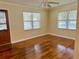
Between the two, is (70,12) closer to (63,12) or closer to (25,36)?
(63,12)

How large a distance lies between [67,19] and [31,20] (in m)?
2.49

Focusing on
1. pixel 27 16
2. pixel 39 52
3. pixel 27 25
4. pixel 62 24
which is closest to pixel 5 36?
pixel 27 25

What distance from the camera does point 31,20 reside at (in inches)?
223

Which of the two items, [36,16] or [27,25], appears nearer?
Answer: [27,25]

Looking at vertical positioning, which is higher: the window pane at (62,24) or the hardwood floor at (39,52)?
the window pane at (62,24)

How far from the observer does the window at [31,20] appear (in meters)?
5.32

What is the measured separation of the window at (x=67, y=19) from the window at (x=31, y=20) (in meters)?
1.66

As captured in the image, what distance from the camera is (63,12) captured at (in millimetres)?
5613

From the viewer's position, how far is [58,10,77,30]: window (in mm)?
5027

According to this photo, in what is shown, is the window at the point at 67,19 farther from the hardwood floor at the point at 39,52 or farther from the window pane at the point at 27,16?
the window pane at the point at 27,16

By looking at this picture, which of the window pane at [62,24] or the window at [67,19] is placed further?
the window pane at [62,24]

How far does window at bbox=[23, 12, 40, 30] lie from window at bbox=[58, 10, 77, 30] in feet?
5.44

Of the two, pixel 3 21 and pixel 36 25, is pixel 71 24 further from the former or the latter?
pixel 3 21

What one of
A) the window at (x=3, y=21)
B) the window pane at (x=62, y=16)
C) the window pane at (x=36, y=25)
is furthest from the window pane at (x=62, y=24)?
the window at (x=3, y=21)
